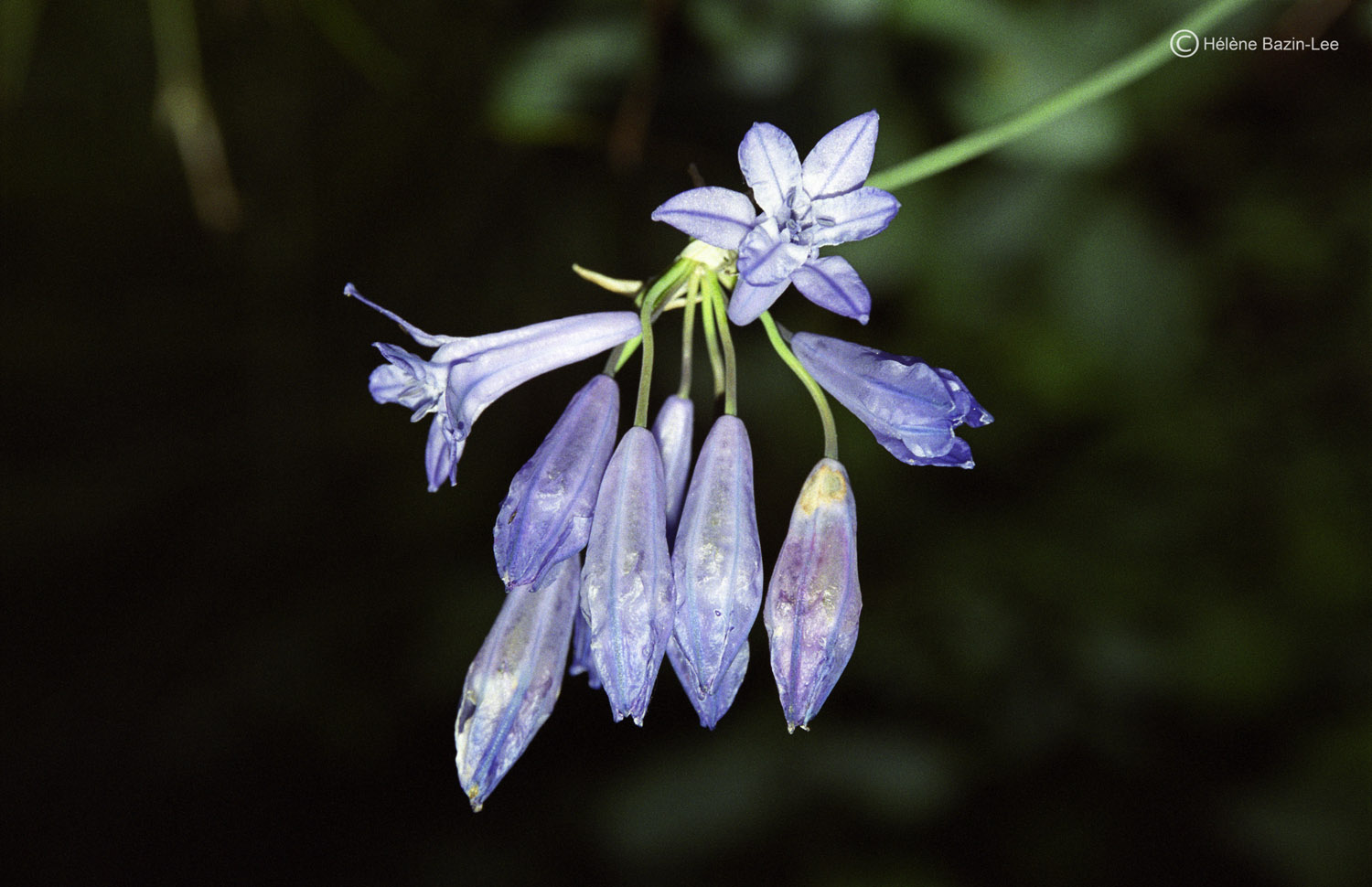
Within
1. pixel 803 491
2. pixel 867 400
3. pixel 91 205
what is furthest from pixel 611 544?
pixel 91 205

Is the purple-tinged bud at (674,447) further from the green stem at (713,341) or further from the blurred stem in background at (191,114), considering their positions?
the blurred stem in background at (191,114)

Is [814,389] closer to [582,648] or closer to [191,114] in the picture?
[582,648]

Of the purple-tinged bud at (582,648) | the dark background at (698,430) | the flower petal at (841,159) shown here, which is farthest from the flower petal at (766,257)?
the dark background at (698,430)

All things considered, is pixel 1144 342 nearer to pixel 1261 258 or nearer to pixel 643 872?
pixel 1261 258

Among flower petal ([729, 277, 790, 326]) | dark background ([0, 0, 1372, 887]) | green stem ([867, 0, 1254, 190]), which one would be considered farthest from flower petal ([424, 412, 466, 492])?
dark background ([0, 0, 1372, 887])

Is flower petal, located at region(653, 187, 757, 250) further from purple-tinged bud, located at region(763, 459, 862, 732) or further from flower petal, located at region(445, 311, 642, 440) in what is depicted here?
purple-tinged bud, located at region(763, 459, 862, 732)
